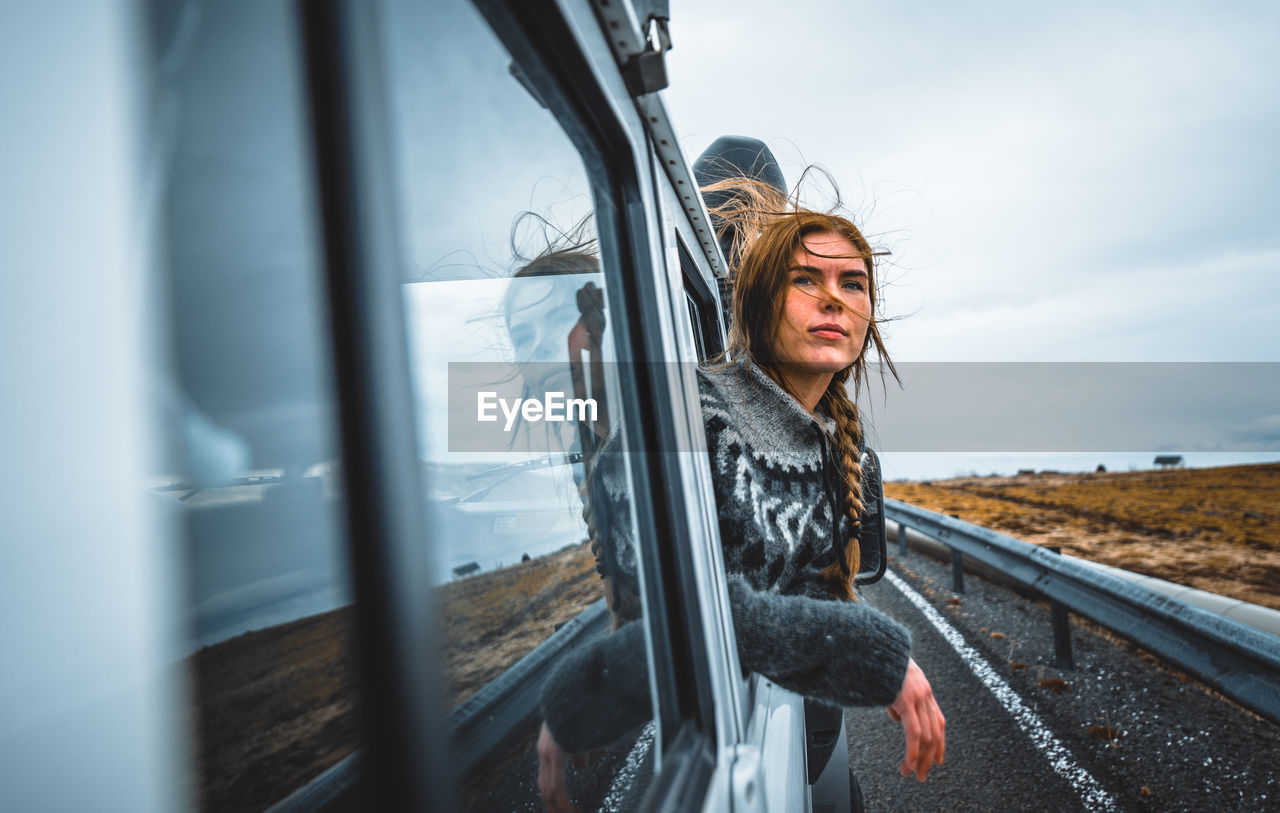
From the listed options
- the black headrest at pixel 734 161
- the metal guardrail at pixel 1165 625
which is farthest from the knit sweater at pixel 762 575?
the black headrest at pixel 734 161

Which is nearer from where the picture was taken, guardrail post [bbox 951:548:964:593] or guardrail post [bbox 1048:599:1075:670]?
guardrail post [bbox 1048:599:1075:670]

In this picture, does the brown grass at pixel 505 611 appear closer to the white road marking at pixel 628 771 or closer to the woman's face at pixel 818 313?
the white road marking at pixel 628 771

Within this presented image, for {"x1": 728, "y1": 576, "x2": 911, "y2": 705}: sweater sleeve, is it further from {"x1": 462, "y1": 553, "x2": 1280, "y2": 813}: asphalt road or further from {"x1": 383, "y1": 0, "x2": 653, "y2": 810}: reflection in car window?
{"x1": 462, "y1": 553, "x2": 1280, "y2": 813}: asphalt road

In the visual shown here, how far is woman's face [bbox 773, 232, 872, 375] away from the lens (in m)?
1.82

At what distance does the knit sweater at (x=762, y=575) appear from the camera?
35.3 inches

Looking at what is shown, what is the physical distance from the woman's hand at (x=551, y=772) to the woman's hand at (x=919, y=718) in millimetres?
869

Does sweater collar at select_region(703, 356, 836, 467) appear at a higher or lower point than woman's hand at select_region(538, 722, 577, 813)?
higher

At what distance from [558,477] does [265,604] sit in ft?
1.71

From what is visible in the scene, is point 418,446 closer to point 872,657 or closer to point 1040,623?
Result: point 872,657

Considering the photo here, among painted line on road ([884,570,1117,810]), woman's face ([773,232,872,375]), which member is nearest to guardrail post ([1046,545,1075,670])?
painted line on road ([884,570,1117,810])

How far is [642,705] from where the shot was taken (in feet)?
3.36

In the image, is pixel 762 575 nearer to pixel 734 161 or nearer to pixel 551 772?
pixel 551 772

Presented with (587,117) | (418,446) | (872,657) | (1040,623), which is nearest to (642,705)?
(872,657)

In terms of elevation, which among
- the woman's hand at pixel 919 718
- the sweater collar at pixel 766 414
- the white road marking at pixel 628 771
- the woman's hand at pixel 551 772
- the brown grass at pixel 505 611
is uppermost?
the sweater collar at pixel 766 414
